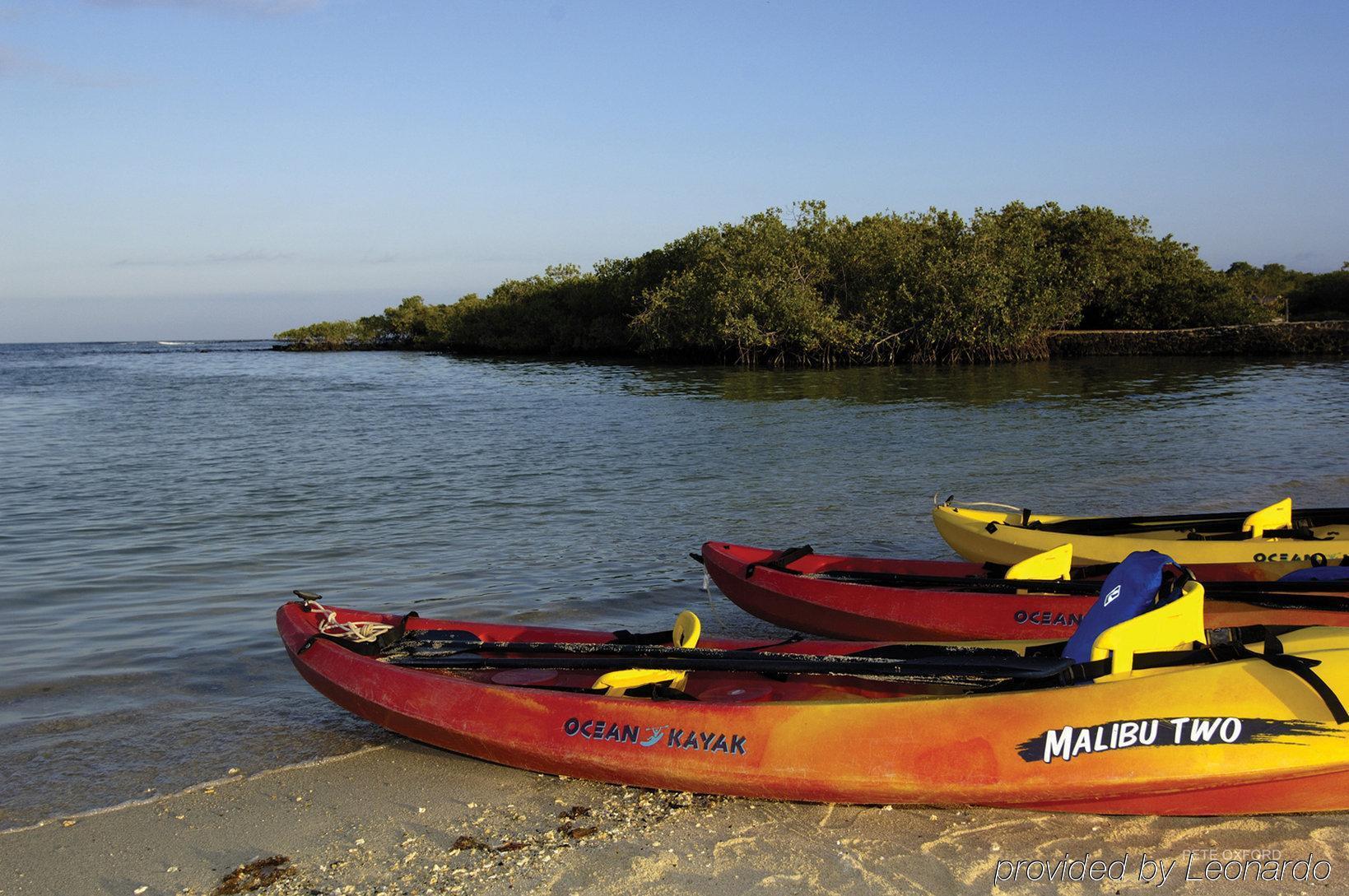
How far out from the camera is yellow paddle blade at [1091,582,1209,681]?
4430mm

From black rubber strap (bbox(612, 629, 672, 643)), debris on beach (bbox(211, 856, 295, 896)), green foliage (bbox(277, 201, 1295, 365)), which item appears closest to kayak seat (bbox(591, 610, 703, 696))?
black rubber strap (bbox(612, 629, 672, 643))

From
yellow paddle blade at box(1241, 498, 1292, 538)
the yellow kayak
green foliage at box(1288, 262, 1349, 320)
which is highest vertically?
green foliage at box(1288, 262, 1349, 320)

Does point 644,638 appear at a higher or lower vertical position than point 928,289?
lower

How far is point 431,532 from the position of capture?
1191 cm

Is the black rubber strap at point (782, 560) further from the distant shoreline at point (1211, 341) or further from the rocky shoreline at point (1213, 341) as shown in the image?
the rocky shoreline at point (1213, 341)

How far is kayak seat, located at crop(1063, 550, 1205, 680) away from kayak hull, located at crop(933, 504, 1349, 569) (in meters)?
2.71

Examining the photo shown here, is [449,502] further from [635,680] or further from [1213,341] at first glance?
[1213,341]

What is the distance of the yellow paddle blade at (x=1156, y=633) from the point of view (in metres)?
4.43

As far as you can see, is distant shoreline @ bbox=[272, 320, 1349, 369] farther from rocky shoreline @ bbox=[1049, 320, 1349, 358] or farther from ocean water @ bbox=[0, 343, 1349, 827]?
ocean water @ bbox=[0, 343, 1349, 827]

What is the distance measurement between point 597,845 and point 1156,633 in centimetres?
255

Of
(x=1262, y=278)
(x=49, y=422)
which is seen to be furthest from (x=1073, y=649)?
(x=1262, y=278)

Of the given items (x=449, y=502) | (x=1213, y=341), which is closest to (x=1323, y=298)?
(x=1213, y=341)

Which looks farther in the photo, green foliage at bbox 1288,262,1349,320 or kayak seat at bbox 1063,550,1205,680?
green foliage at bbox 1288,262,1349,320

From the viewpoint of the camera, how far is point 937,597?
661 cm
